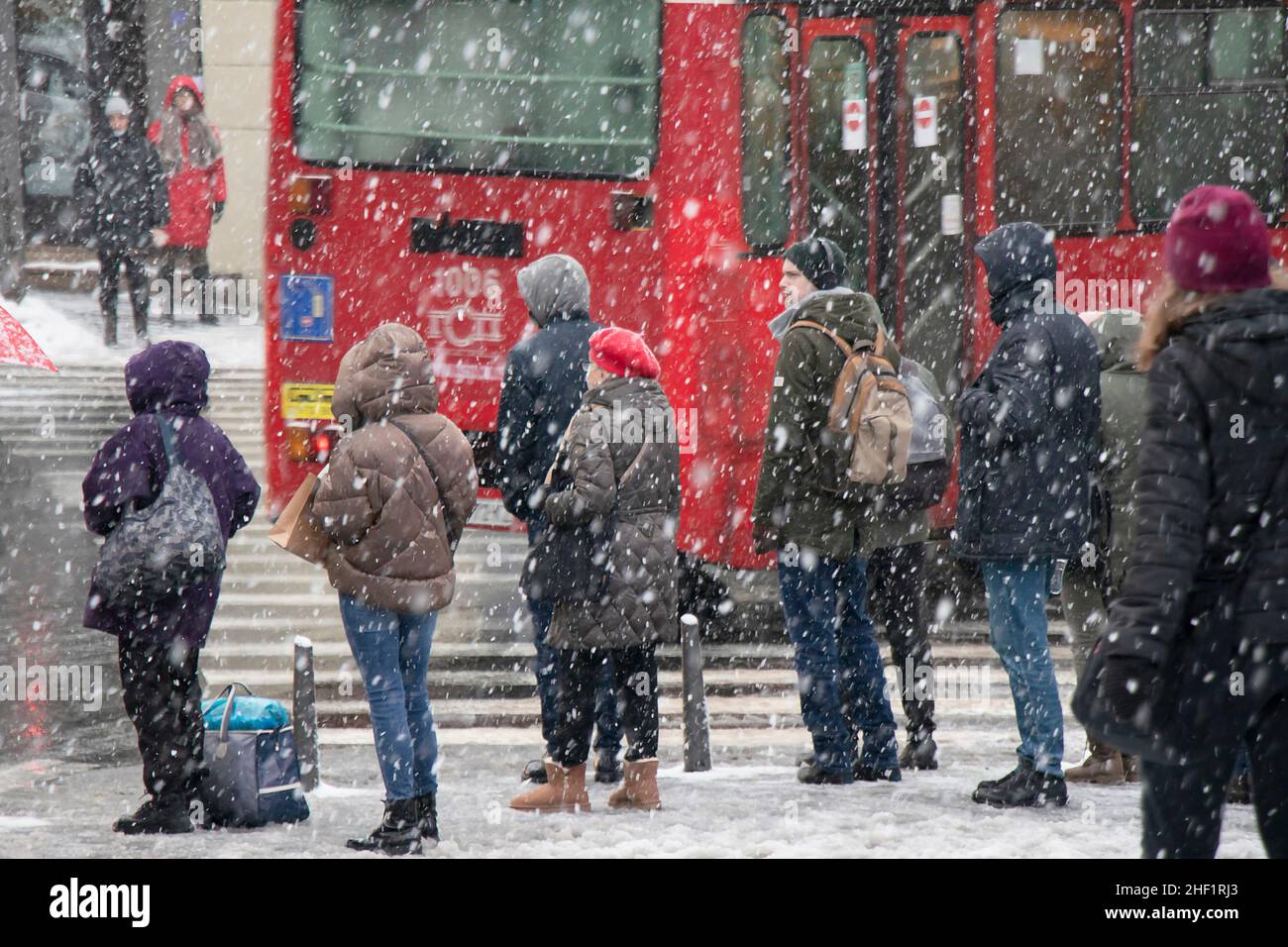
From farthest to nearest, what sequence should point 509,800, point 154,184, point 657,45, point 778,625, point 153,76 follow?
point 153,76, point 154,184, point 778,625, point 657,45, point 509,800

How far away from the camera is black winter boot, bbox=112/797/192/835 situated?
21.5 feet

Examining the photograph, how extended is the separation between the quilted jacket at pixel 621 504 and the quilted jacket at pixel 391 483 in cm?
45

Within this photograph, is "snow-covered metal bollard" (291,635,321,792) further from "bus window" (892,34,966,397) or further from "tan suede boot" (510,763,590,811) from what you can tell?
"bus window" (892,34,966,397)

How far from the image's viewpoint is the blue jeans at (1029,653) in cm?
674

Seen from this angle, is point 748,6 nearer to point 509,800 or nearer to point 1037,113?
point 1037,113

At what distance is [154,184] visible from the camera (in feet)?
59.4

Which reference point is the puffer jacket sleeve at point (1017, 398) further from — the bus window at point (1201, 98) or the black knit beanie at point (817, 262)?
the bus window at point (1201, 98)

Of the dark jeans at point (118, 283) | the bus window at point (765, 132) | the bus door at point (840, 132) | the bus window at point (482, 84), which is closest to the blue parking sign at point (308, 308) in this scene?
the bus window at point (482, 84)

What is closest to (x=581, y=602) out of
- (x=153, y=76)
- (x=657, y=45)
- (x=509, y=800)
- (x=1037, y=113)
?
(x=509, y=800)

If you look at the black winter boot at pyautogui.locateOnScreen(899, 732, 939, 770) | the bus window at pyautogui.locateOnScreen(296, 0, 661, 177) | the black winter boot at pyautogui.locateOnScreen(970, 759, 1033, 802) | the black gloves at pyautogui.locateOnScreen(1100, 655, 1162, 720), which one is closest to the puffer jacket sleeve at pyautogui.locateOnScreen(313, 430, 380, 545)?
the black winter boot at pyautogui.locateOnScreen(970, 759, 1033, 802)

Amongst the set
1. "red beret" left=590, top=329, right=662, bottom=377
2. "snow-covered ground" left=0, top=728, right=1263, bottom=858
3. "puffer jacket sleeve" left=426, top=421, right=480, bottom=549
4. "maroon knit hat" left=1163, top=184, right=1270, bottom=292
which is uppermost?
"maroon knit hat" left=1163, top=184, right=1270, bottom=292

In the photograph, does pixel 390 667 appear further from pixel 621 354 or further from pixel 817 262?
pixel 817 262

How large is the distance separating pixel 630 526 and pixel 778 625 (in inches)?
198

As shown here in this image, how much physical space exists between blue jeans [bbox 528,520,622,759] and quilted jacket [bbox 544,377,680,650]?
0.36 m
